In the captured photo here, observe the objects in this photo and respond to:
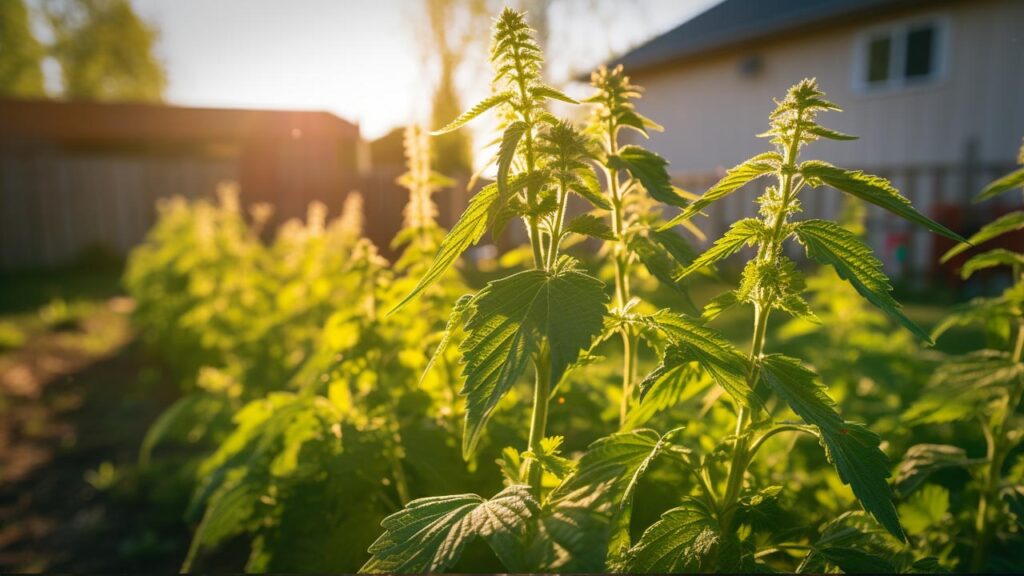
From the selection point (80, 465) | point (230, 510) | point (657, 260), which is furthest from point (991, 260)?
point (80, 465)

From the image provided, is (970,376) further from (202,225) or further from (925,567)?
(202,225)

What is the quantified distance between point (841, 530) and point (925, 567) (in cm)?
14

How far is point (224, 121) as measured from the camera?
18.4 meters

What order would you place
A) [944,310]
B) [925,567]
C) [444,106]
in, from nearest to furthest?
[925,567], [444,106], [944,310]

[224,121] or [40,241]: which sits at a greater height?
Answer: [224,121]

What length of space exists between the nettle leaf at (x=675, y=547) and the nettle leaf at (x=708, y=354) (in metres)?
0.23

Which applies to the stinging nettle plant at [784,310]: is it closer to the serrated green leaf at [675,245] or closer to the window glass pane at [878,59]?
the serrated green leaf at [675,245]

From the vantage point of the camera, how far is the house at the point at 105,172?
589 inches

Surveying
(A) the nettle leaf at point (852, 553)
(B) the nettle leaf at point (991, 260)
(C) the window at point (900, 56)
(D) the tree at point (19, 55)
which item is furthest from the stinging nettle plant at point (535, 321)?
(D) the tree at point (19, 55)

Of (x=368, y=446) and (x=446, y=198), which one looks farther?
(x=446, y=198)

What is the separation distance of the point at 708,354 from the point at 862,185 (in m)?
0.36

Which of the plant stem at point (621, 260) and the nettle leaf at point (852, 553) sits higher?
the plant stem at point (621, 260)

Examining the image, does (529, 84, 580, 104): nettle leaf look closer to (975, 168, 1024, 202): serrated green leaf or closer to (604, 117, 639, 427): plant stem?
(604, 117, 639, 427): plant stem

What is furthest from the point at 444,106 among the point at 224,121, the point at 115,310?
the point at 224,121
